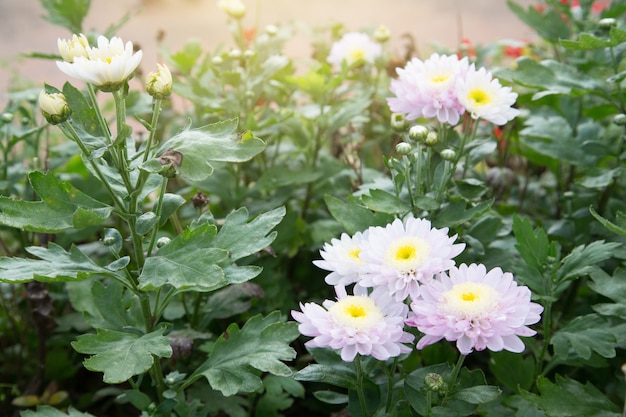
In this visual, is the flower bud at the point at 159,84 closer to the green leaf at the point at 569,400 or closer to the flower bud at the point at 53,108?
the flower bud at the point at 53,108

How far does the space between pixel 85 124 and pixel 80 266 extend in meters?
0.17

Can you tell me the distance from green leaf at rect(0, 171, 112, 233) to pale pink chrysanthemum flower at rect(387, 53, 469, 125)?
42 cm

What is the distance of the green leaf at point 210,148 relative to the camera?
0.82m

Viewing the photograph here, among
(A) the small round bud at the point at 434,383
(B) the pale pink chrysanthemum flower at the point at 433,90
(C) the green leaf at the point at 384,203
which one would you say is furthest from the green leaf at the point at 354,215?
(A) the small round bud at the point at 434,383

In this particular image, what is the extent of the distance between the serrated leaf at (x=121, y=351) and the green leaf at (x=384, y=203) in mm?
301

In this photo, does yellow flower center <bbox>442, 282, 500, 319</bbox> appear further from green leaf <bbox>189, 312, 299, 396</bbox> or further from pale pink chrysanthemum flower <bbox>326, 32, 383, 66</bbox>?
pale pink chrysanthemum flower <bbox>326, 32, 383, 66</bbox>

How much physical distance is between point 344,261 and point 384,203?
153 mm

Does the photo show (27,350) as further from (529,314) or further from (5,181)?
(529,314)

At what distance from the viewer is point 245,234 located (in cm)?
90

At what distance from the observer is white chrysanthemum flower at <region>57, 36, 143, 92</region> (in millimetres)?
759

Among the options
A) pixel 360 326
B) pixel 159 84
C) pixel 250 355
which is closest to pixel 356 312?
pixel 360 326

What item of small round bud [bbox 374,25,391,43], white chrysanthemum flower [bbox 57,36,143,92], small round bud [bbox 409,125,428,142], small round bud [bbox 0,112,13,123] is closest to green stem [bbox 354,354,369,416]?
small round bud [bbox 409,125,428,142]

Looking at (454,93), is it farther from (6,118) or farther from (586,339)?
(6,118)

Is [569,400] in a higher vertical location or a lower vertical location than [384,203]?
lower
